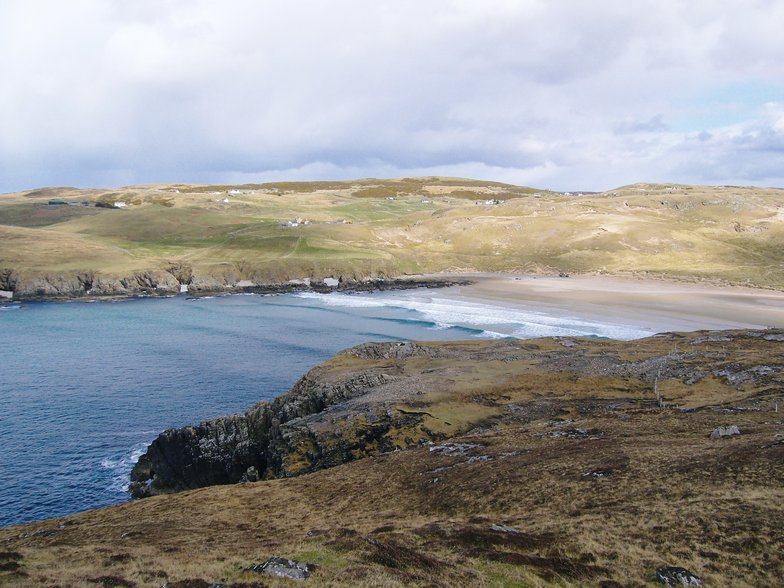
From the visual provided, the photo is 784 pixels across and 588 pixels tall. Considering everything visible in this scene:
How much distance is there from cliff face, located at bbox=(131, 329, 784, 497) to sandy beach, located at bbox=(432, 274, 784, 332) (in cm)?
3456

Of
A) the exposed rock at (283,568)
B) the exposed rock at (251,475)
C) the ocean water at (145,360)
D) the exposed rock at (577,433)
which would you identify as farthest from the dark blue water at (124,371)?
the exposed rock at (577,433)

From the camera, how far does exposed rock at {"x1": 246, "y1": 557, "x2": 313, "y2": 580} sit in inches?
624

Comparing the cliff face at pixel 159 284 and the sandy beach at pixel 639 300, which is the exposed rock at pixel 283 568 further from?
the cliff face at pixel 159 284

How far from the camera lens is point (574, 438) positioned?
28406 millimetres

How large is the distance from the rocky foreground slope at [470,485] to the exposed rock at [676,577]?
0.95 feet

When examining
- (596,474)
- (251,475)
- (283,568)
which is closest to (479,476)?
(596,474)

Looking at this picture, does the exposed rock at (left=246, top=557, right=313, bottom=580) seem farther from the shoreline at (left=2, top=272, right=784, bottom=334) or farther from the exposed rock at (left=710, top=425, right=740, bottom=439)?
the shoreline at (left=2, top=272, right=784, bottom=334)

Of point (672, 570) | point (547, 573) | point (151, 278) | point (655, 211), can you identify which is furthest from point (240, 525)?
point (655, 211)

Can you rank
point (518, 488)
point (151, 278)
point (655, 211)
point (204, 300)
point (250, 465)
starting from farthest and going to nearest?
point (655, 211) → point (151, 278) → point (204, 300) → point (250, 465) → point (518, 488)

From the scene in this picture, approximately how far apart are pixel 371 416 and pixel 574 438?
12.6 m

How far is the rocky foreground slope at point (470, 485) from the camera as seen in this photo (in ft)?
53.6

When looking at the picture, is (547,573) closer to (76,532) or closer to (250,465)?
(76,532)

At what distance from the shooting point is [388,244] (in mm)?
169125

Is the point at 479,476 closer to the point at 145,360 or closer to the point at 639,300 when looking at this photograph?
the point at 145,360
